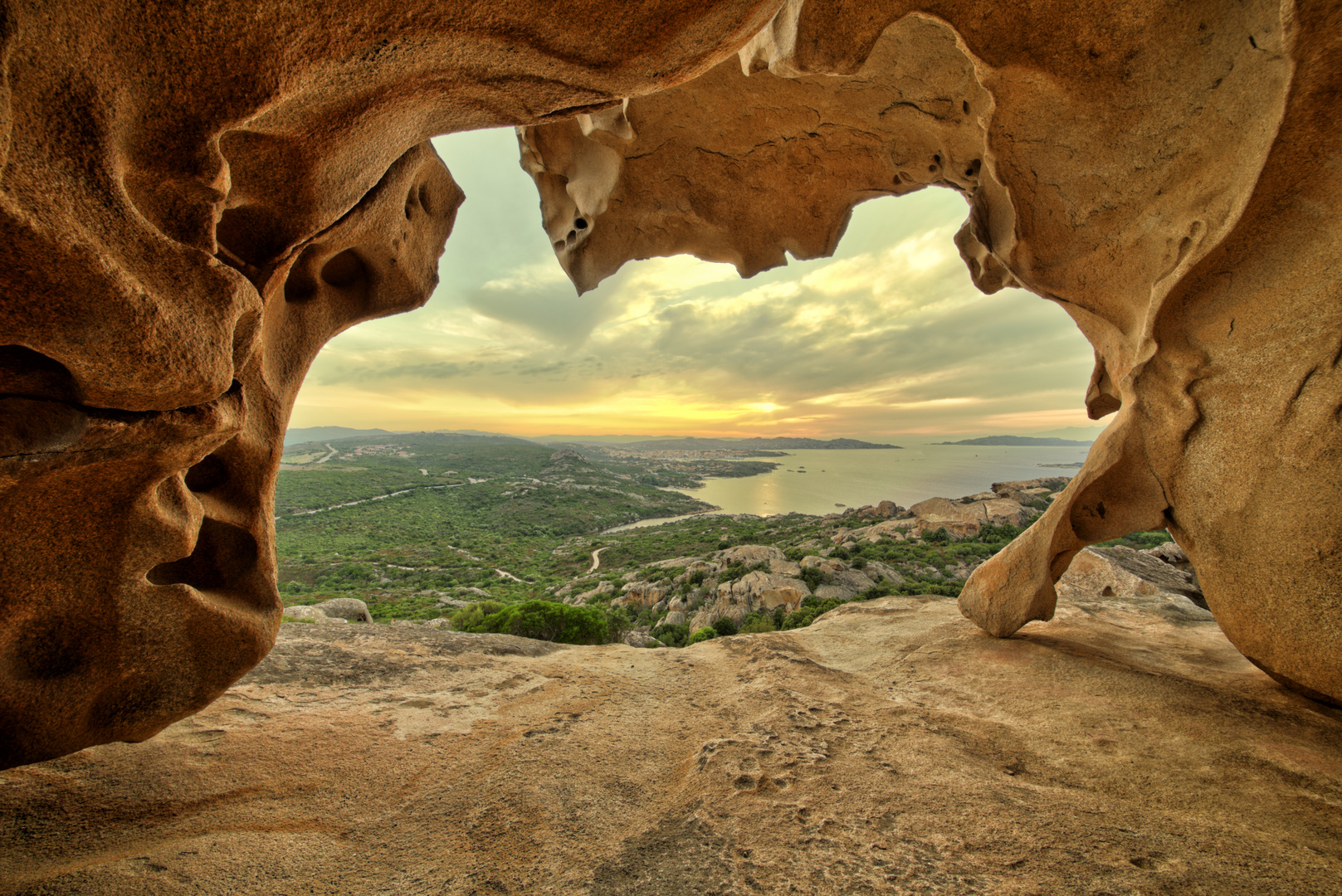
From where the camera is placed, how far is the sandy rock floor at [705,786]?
1867 mm

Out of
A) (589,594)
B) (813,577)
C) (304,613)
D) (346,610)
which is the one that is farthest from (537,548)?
(304,613)

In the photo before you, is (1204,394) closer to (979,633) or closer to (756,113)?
(979,633)

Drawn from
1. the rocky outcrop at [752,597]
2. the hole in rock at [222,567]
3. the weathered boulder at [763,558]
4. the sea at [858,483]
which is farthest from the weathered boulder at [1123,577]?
the sea at [858,483]

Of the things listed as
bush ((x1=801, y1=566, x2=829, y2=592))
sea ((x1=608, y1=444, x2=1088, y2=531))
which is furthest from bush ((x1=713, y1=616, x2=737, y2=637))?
sea ((x1=608, y1=444, x2=1088, y2=531))

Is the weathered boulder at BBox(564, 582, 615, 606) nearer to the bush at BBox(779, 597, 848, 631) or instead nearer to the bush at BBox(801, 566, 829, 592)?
the bush at BBox(801, 566, 829, 592)

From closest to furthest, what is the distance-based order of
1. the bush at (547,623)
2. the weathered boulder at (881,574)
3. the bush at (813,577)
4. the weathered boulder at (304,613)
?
the weathered boulder at (304,613), the bush at (547,623), the bush at (813,577), the weathered boulder at (881,574)

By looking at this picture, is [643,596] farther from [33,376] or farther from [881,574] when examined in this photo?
[33,376]

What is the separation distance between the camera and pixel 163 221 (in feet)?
4.54

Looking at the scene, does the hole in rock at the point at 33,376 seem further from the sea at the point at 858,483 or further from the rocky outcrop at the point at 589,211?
the sea at the point at 858,483

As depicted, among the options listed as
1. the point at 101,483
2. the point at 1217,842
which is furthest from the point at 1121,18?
the point at 101,483

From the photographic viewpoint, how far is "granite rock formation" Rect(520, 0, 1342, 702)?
2.82m

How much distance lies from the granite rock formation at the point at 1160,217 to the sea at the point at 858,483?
3298 cm

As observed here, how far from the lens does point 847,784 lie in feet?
8.11

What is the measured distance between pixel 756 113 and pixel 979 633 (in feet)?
19.4
